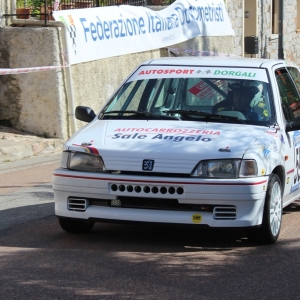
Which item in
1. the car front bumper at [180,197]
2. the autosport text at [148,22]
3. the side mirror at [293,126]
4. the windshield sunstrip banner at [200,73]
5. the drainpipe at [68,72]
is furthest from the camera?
the autosport text at [148,22]

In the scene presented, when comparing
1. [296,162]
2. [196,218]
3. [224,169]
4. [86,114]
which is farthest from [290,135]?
[86,114]

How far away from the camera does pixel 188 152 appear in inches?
271

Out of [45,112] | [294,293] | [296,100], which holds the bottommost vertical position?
[45,112]

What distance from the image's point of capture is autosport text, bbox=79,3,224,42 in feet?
53.1

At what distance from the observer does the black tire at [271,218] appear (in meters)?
7.10

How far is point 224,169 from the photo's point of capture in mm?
6875

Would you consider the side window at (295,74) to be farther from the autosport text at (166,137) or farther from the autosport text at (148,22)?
the autosport text at (148,22)

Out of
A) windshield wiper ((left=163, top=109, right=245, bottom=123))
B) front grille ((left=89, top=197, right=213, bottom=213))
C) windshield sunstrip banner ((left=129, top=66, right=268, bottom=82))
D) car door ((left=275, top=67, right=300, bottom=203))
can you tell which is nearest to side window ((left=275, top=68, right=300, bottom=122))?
car door ((left=275, top=67, right=300, bottom=203))

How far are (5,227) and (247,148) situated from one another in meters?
2.66

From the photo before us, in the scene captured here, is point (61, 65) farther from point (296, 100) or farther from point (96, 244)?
point (96, 244)

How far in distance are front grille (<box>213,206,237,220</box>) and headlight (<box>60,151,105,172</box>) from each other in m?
1.03

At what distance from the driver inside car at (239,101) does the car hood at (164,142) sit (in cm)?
27

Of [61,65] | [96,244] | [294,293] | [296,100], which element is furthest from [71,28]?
[294,293]

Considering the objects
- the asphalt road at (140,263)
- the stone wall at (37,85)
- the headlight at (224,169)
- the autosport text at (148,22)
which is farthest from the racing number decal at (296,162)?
the autosport text at (148,22)
